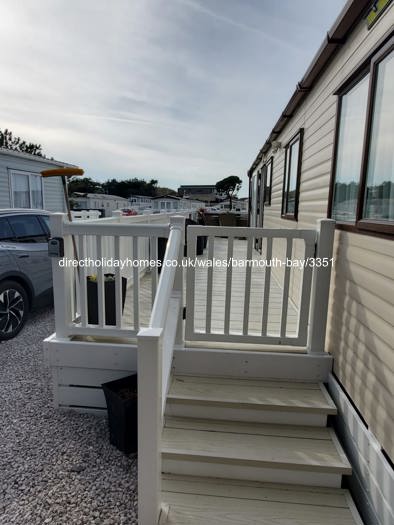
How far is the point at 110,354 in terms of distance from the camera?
2.47 meters

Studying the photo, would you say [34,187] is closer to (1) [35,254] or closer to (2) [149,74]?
→ (2) [149,74]

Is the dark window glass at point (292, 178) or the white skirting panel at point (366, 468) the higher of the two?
the dark window glass at point (292, 178)

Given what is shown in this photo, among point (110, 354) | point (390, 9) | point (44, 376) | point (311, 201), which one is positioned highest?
point (390, 9)

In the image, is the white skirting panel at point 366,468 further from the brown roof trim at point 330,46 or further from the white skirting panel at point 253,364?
the brown roof trim at point 330,46

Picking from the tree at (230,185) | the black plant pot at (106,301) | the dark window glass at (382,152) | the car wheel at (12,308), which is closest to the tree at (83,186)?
the tree at (230,185)

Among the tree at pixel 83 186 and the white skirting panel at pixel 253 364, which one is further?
the tree at pixel 83 186

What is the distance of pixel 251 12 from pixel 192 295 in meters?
4.33

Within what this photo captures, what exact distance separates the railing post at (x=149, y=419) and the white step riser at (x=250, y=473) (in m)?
0.40

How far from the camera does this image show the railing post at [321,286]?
2.29m

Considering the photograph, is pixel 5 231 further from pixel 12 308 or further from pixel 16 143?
pixel 16 143

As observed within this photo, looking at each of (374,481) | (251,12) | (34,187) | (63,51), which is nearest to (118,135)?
(34,187)

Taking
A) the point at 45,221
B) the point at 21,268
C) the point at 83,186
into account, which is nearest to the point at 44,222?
the point at 45,221

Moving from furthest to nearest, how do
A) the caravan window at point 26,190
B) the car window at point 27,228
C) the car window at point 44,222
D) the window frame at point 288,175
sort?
1. the caravan window at point 26,190
2. the car window at point 44,222
3. the car window at point 27,228
4. the window frame at point 288,175

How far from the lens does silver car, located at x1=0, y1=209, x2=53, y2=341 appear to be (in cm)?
376
